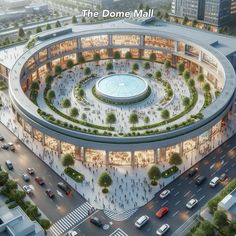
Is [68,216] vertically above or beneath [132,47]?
beneath

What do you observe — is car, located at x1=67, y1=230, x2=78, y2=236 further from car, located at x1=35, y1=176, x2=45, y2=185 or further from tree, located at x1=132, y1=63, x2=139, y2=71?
tree, located at x1=132, y1=63, x2=139, y2=71

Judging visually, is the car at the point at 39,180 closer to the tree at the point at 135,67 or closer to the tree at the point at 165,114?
the tree at the point at 165,114

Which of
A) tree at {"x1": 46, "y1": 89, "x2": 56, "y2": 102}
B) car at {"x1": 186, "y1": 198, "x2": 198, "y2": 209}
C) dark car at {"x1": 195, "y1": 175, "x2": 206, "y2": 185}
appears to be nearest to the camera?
car at {"x1": 186, "y1": 198, "x2": 198, "y2": 209}

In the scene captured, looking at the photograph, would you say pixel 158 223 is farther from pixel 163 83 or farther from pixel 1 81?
pixel 1 81

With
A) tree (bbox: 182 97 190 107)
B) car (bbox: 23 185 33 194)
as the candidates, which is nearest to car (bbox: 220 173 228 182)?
tree (bbox: 182 97 190 107)

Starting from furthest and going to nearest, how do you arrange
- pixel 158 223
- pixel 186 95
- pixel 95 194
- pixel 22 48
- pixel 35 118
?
pixel 22 48, pixel 186 95, pixel 35 118, pixel 95 194, pixel 158 223

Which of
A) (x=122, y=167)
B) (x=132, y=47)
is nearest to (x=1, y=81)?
(x=132, y=47)

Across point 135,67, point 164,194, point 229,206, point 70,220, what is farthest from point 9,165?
point 135,67
